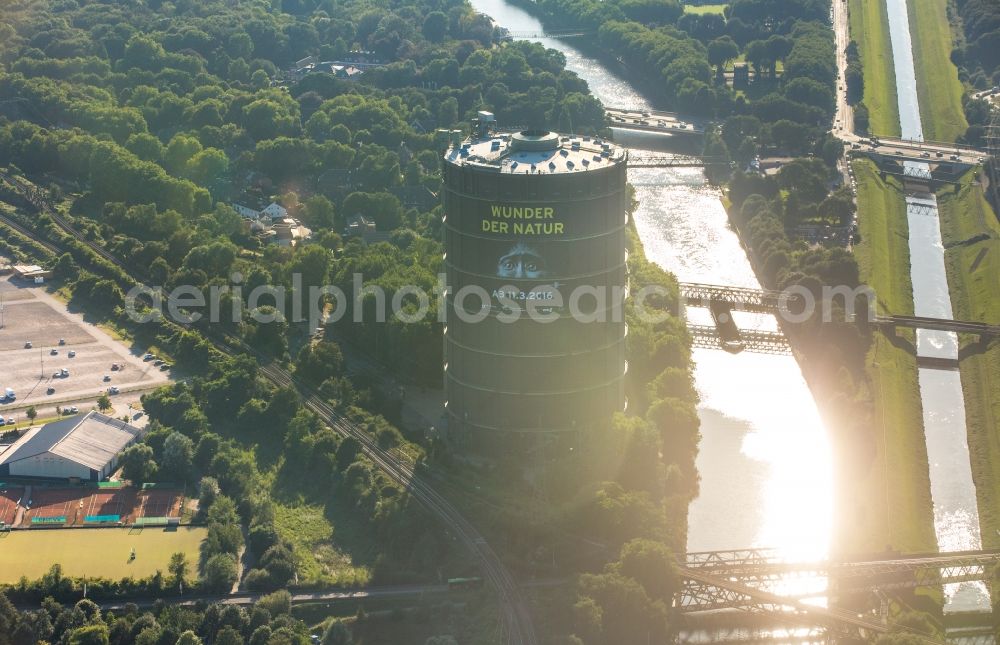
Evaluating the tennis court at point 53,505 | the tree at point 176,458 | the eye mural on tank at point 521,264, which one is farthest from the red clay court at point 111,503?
the eye mural on tank at point 521,264

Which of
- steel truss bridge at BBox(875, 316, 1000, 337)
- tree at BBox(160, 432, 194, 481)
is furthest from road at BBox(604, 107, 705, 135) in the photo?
tree at BBox(160, 432, 194, 481)

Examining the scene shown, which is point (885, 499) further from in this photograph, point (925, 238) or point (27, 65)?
point (27, 65)

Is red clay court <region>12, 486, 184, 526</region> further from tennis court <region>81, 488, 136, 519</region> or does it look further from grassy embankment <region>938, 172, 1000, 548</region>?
grassy embankment <region>938, 172, 1000, 548</region>

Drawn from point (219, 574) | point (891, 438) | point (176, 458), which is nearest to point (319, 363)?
point (176, 458)

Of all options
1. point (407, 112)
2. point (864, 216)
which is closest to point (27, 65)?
point (407, 112)

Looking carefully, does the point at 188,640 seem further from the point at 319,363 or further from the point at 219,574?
the point at 319,363

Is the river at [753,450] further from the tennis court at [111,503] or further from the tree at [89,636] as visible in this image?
the tree at [89,636]
